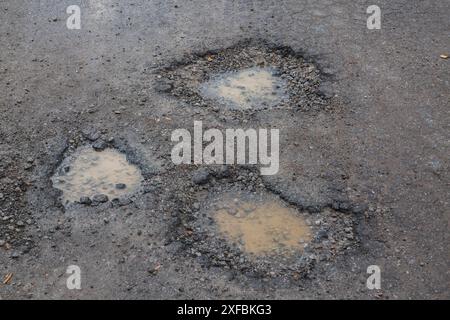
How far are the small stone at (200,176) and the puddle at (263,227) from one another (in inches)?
12.3

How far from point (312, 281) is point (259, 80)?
2581 mm

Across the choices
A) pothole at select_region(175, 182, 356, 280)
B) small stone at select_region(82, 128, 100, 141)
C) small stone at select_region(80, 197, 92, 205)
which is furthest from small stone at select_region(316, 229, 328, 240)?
small stone at select_region(82, 128, 100, 141)

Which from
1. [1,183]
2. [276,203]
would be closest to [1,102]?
[1,183]

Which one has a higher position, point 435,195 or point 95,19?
point 95,19

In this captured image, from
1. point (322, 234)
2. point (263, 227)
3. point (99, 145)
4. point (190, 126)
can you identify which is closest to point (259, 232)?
point (263, 227)

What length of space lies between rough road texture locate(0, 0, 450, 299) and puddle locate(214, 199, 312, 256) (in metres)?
0.19

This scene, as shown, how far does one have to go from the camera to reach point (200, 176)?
495 cm

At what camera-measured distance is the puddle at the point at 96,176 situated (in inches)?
193

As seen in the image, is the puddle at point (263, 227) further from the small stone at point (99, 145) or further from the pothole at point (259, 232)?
the small stone at point (99, 145)

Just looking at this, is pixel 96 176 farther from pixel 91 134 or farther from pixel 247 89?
pixel 247 89

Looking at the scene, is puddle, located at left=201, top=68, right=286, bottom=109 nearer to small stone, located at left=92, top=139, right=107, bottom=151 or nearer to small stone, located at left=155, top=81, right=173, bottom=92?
small stone, located at left=155, top=81, right=173, bottom=92

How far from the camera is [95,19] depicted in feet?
23.0

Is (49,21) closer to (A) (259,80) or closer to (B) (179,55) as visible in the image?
(B) (179,55)

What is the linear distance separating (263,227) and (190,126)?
1364 mm
